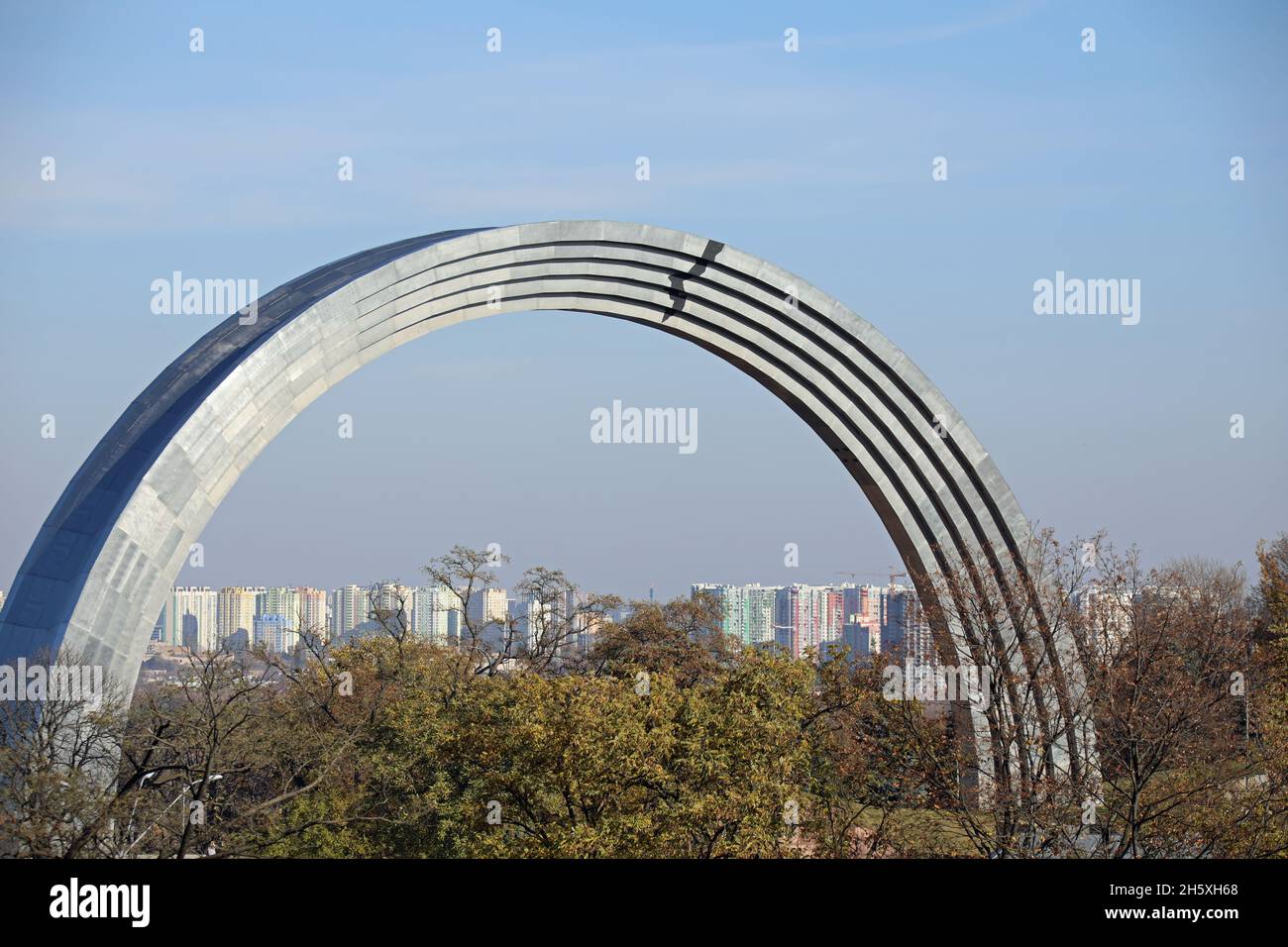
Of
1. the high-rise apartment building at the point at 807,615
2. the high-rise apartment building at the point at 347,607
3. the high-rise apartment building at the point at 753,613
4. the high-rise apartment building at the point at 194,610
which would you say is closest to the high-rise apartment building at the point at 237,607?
the high-rise apartment building at the point at 194,610

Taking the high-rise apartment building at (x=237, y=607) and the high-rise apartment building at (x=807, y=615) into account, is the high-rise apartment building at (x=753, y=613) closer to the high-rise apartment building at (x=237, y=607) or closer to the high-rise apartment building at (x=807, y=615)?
the high-rise apartment building at (x=807, y=615)

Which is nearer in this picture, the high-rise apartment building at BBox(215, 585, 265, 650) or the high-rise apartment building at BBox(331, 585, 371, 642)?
the high-rise apartment building at BBox(215, 585, 265, 650)

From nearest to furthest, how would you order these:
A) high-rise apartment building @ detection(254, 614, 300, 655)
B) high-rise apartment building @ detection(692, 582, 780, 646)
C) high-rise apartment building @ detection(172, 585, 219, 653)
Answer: high-rise apartment building @ detection(254, 614, 300, 655) → high-rise apartment building @ detection(172, 585, 219, 653) → high-rise apartment building @ detection(692, 582, 780, 646)

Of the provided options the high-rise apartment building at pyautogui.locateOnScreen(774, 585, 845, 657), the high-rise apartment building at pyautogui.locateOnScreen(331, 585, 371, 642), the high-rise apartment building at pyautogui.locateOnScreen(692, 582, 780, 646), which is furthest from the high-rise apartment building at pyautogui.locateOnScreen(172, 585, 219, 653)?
the high-rise apartment building at pyautogui.locateOnScreen(774, 585, 845, 657)

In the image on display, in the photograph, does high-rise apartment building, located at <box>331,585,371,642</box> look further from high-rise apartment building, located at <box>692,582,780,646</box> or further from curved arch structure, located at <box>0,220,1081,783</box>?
curved arch structure, located at <box>0,220,1081,783</box>

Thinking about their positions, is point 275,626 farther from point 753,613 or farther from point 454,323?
point 753,613

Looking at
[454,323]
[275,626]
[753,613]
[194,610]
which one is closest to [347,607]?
[194,610]
